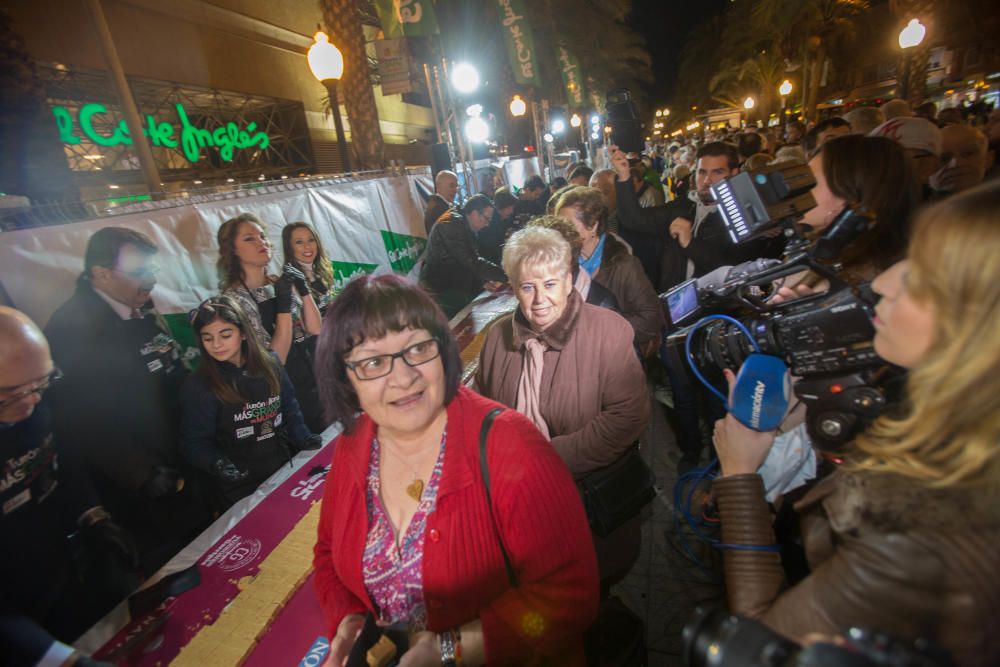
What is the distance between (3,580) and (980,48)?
35.8 meters

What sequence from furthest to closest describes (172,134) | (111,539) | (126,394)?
(172,134) < (126,394) < (111,539)

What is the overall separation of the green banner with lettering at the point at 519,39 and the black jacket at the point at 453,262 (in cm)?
777

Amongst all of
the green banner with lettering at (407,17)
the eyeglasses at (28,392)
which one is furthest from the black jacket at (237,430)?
the green banner with lettering at (407,17)

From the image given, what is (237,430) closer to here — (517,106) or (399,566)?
(399,566)

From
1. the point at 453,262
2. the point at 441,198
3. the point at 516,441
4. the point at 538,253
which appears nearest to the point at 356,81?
the point at 441,198

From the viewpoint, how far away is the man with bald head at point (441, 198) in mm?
6750

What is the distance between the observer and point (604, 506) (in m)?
1.89

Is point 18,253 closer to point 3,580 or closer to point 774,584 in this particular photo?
point 3,580

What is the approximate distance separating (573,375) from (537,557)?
0.95 metres

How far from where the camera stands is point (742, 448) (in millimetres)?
1307

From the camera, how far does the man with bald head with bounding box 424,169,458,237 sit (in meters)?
6.75

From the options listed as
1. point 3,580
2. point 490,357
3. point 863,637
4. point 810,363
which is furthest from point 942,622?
point 3,580

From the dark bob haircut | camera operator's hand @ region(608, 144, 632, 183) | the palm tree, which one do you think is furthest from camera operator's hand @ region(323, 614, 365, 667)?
the palm tree

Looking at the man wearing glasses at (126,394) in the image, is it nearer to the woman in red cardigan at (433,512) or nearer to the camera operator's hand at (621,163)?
the woman in red cardigan at (433,512)
